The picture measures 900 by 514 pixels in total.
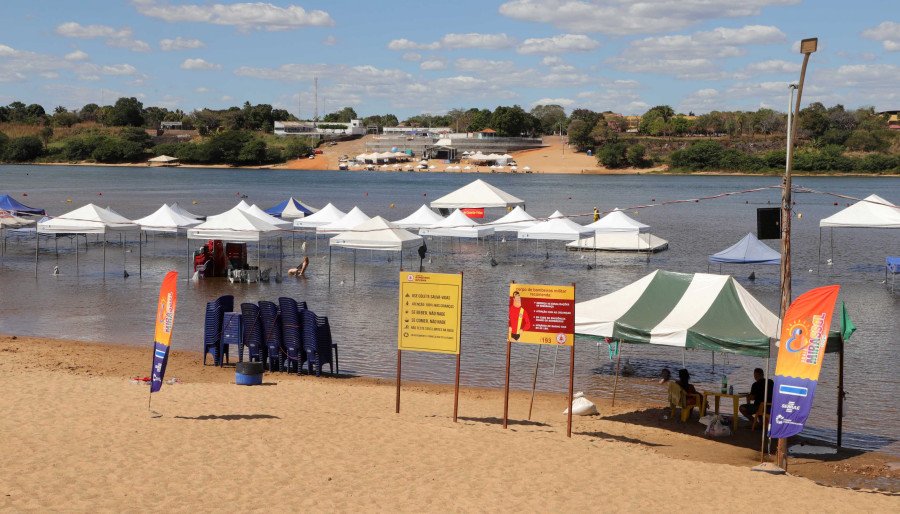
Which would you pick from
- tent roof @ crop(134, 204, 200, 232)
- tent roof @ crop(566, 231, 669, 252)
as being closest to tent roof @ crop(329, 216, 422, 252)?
tent roof @ crop(134, 204, 200, 232)

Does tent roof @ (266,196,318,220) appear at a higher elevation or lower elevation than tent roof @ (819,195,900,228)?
lower

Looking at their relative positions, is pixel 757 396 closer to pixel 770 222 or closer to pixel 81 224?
pixel 770 222

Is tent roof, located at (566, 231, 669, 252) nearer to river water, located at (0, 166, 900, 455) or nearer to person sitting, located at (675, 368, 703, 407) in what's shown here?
river water, located at (0, 166, 900, 455)

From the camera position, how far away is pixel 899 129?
186 meters

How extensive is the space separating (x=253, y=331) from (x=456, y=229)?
67.7 ft

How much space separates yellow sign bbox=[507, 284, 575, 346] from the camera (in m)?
14.2

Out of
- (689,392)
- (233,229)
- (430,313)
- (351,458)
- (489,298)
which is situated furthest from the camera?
(233,229)

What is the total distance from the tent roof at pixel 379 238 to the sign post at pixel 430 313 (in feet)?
60.6

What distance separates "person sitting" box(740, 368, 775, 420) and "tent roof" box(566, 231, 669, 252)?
96.1ft

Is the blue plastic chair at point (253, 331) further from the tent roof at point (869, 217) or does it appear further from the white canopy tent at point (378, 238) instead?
the tent roof at point (869, 217)

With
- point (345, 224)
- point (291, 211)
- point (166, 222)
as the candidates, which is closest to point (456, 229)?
point (345, 224)

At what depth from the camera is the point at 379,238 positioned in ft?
110

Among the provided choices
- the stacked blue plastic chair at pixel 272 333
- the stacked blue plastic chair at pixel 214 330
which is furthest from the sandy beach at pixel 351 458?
the stacked blue plastic chair at pixel 214 330

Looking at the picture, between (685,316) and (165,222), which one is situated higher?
(685,316)
